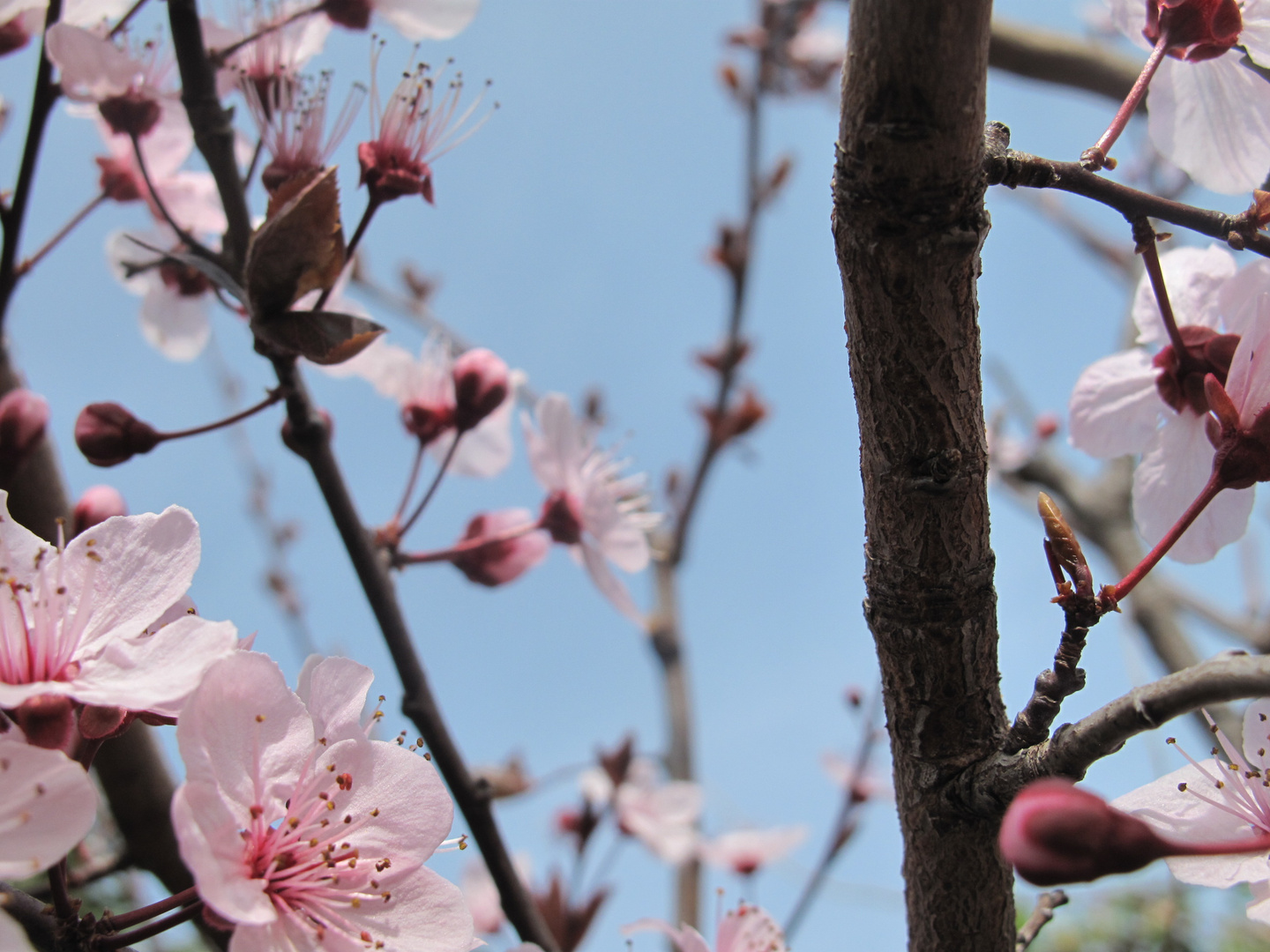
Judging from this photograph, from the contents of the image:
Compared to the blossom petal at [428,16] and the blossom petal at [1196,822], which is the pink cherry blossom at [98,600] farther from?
the blossom petal at [428,16]

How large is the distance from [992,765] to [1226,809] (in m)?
0.20

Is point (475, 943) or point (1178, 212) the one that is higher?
point (1178, 212)

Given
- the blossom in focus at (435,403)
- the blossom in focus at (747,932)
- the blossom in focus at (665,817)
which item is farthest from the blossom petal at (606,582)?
the blossom in focus at (665,817)

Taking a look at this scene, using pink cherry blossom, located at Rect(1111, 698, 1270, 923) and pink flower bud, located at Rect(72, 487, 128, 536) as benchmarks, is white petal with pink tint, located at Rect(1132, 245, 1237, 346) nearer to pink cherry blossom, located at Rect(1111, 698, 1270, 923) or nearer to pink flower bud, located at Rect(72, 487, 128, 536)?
pink cherry blossom, located at Rect(1111, 698, 1270, 923)

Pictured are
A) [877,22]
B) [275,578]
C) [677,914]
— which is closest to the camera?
[877,22]

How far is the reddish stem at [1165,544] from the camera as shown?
0.64 metres

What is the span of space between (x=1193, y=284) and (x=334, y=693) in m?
0.95

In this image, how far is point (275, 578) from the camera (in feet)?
11.5

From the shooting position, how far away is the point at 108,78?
105 centimetres

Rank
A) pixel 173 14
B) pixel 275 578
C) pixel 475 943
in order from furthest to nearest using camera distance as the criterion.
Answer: pixel 275 578 < pixel 173 14 < pixel 475 943

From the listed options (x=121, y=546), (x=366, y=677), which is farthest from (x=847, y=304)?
(x=121, y=546)

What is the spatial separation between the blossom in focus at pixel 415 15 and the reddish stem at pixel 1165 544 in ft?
3.33

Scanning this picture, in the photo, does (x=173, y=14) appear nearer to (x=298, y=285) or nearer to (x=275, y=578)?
(x=298, y=285)

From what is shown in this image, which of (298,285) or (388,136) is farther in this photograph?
(388,136)
